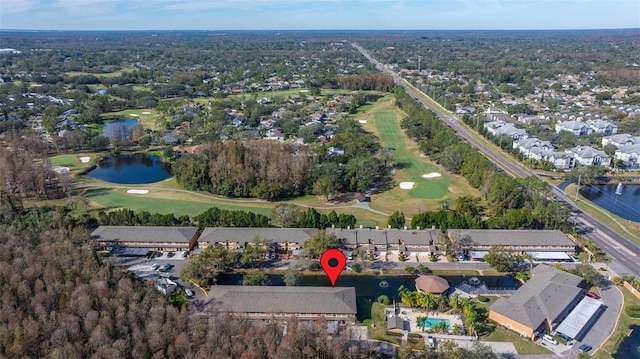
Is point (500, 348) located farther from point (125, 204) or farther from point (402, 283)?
point (125, 204)

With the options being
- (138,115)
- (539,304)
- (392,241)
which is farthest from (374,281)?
(138,115)

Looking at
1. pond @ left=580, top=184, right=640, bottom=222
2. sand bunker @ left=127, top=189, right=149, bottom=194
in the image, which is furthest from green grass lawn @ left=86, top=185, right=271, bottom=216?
pond @ left=580, top=184, right=640, bottom=222

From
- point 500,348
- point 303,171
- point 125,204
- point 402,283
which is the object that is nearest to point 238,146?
point 303,171

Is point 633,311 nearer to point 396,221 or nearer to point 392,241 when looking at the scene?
point 392,241

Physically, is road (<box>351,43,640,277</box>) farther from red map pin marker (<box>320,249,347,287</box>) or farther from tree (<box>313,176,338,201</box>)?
tree (<box>313,176,338,201</box>)

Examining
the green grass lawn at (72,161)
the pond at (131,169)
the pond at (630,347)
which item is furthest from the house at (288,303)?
the green grass lawn at (72,161)
